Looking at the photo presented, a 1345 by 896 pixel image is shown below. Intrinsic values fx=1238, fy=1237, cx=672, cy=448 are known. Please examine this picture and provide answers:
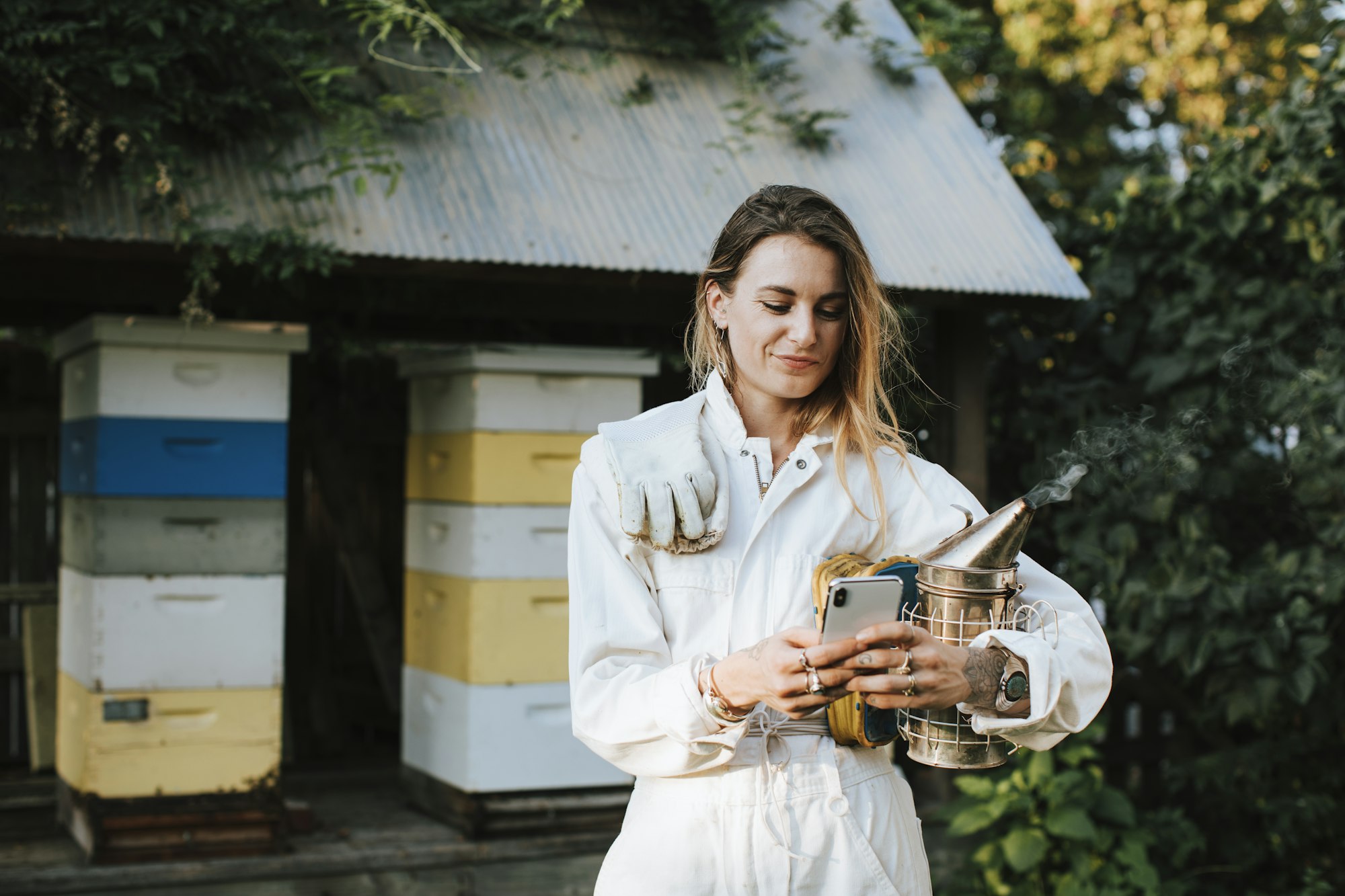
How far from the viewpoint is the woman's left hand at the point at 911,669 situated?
5.00 ft

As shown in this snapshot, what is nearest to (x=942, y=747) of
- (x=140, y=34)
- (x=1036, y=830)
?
(x=1036, y=830)

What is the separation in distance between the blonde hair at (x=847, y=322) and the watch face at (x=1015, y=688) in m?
0.32

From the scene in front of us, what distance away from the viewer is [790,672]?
151 cm

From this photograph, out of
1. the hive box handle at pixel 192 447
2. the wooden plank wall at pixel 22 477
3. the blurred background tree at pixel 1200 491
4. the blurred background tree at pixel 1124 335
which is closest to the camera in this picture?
the blurred background tree at pixel 1124 335

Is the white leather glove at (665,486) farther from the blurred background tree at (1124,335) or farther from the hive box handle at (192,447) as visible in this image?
the hive box handle at (192,447)

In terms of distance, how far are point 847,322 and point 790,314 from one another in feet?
0.41

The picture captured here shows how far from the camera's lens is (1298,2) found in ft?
38.4

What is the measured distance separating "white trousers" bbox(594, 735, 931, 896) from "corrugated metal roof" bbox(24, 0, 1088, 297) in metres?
2.78

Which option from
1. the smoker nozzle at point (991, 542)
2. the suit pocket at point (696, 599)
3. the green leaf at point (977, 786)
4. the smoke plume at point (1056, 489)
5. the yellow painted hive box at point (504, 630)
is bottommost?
the green leaf at point (977, 786)

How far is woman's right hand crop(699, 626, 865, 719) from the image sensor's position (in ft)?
4.94

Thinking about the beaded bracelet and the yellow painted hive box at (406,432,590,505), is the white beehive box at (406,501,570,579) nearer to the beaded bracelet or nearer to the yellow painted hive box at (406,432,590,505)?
the yellow painted hive box at (406,432,590,505)

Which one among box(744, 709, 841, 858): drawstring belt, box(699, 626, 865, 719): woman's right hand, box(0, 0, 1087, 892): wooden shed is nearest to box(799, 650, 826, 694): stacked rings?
box(699, 626, 865, 719): woman's right hand

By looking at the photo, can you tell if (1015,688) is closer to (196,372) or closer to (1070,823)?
(1070,823)

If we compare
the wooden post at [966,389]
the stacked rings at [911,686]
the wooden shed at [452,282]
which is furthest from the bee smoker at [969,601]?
the wooden post at [966,389]
